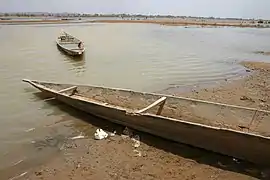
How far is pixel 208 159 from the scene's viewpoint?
679cm

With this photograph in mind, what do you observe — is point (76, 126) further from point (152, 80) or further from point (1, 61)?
point (1, 61)

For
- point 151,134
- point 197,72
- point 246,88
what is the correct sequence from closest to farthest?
point 151,134, point 246,88, point 197,72

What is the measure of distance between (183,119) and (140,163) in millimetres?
2085

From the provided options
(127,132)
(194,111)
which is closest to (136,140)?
(127,132)

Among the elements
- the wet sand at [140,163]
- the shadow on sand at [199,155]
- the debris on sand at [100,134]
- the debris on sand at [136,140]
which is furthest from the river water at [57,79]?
the debris on sand at [136,140]

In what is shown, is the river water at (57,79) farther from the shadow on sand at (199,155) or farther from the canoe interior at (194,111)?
the canoe interior at (194,111)

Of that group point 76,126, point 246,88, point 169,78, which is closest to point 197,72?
point 169,78


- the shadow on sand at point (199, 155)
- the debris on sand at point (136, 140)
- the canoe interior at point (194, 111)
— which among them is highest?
the canoe interior at point (194, 111)

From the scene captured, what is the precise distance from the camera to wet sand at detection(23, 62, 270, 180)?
20.5 ft

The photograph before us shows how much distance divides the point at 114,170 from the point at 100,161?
1.62 ft

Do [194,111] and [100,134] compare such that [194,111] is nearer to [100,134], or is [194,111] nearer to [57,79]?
[100,134]

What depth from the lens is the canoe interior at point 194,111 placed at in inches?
299

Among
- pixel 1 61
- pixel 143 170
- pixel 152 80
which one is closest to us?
pixel 143 170

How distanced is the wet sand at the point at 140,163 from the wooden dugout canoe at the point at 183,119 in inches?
7.7
